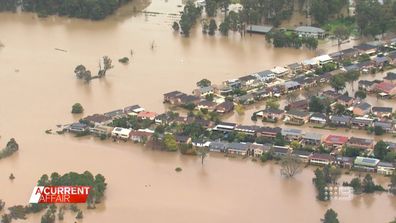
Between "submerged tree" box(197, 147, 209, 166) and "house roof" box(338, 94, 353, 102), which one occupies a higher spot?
"house roof" box(338, 94, 353, 102)

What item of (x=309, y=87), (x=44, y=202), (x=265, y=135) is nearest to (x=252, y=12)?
(x=309, y=87)

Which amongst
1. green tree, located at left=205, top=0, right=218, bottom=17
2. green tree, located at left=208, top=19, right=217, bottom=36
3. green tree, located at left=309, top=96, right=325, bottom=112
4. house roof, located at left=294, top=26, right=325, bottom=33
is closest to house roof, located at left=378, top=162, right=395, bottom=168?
green tree, located at left=309, top=96, right=325, bottom=112

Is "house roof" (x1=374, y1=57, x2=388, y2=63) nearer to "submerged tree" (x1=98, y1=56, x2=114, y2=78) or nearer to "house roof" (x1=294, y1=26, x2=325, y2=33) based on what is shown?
"house roof" (x1=294, y1=26, x2=325, y2=33)

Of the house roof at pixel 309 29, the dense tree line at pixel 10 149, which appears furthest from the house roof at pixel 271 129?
the house roof at pixel 309 29

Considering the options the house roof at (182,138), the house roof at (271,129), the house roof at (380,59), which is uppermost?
the house roof at (380,59)

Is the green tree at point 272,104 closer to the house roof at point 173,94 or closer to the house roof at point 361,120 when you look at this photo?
the house roof at point 361,120

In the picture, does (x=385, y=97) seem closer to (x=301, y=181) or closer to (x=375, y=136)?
(x=375, y=136)

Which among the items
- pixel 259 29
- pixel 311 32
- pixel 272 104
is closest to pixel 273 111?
pixel 272 104
